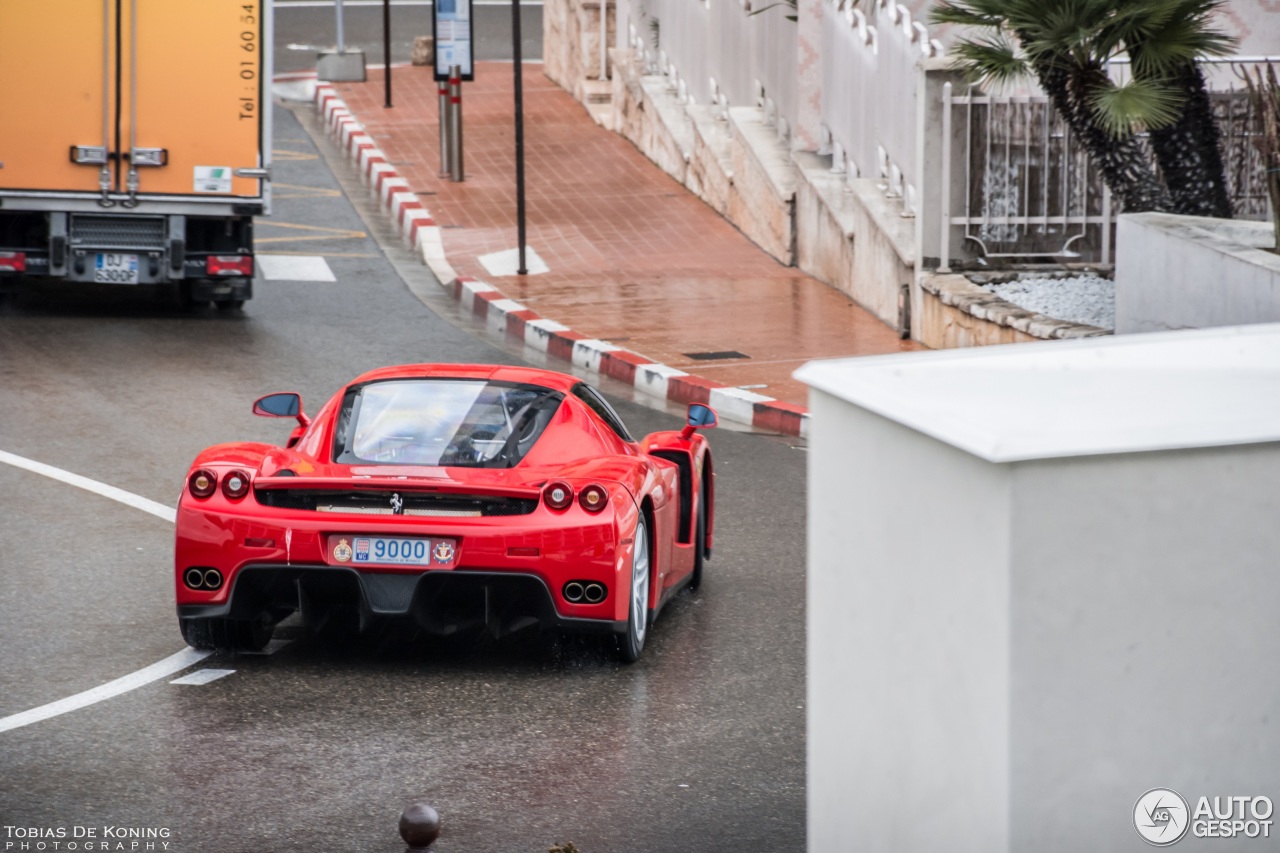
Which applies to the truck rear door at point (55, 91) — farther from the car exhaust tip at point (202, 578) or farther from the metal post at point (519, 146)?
the car exhaust tip at point (202, 578)

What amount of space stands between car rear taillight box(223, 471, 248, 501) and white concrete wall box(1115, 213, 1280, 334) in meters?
6.31

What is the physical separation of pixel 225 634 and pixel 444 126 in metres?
16.6

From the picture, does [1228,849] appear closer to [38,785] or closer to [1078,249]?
[38,785]

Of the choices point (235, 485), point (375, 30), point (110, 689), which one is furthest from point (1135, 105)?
point (375, 30)

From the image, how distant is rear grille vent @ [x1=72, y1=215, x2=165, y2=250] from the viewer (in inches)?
623

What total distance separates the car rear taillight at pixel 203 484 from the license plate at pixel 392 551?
57cm

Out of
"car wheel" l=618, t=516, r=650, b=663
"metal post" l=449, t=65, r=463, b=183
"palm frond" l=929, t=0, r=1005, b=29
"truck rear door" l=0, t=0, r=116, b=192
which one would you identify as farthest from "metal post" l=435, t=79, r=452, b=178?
"car wheel" l=618, t=516, r=650, b=663

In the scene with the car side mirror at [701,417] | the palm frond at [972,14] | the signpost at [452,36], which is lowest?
the car side mirror at [701,417]

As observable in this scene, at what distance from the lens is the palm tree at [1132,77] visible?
504 inches

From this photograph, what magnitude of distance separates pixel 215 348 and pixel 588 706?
9.04 metres

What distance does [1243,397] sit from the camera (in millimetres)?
3918

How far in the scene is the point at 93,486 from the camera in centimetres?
1045

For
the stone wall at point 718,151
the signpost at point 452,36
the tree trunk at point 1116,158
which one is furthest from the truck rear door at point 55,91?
→ the signpost at point 452,36

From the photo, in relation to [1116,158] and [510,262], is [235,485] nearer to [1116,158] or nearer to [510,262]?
[1116,158]
